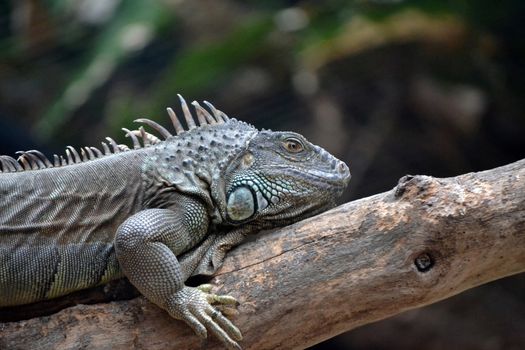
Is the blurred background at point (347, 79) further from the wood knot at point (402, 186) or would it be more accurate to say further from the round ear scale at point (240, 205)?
the wood knot at point (402, 186)

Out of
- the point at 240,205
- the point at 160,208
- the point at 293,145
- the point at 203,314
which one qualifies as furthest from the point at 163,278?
the point at 293,145

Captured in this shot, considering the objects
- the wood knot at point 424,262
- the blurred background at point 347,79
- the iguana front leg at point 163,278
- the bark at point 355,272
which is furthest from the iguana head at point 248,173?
the blurred background at point 347,79

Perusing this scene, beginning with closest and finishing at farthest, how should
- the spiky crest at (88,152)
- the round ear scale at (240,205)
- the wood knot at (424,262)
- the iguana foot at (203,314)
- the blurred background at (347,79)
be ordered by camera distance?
the iguana foot at (203,314), the wood knot at (424,262), the round ear scale at (240,205), the spiky crest at (88,152), the blurred background at (347,79)

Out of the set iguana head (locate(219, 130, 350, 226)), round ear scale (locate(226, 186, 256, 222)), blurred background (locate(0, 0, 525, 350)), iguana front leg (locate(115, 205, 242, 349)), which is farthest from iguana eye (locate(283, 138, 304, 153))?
blurred background (locate(0, 0, 525, 350))

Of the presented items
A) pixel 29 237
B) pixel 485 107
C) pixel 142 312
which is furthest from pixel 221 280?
pixel 485 107

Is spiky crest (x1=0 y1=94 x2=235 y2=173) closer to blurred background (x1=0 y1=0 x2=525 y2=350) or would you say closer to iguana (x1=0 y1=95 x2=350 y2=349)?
iguana (x1=0 y1=95 x2=350 y2=349)

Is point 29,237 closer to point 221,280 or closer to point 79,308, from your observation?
point 79,308
